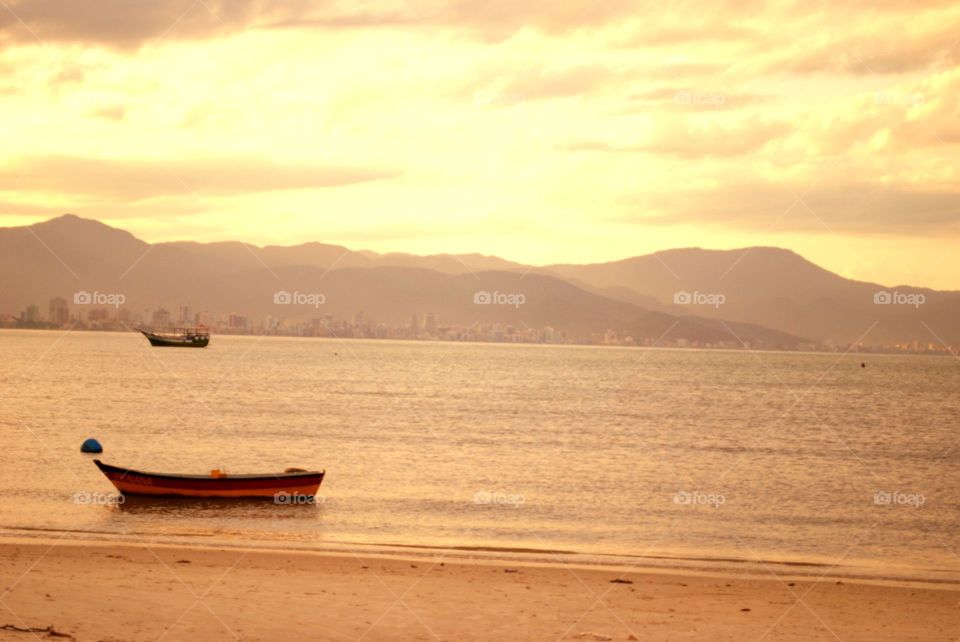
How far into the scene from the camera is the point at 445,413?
7112cm

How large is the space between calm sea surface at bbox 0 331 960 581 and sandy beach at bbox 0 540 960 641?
271cm

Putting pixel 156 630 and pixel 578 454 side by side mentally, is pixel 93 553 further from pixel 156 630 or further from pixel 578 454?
pixel 578 454

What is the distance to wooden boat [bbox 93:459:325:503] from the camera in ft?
93.7

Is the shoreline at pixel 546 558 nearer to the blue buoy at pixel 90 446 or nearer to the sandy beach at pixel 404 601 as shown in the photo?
the sandy beach at pixel 404 601

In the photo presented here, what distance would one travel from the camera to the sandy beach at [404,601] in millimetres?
13352

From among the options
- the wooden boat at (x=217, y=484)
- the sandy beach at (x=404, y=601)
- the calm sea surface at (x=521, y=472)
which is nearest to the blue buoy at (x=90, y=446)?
the calm sea surface at (x=521, y=472)

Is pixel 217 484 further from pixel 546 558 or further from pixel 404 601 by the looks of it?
pixel 404 601

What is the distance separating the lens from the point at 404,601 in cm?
1586

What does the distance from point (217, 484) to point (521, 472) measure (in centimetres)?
1526

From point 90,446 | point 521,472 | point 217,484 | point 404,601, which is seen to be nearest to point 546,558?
point 404,601

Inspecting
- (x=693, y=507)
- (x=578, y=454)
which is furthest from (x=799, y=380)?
(x=693, y=507)

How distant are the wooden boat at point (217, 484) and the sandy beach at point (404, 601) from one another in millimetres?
7184

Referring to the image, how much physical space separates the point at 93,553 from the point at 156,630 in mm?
7905

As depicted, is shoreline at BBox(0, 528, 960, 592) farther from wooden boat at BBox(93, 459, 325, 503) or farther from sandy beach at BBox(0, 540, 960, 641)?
wooden boat at BBox(93, 459, 325, 503)
